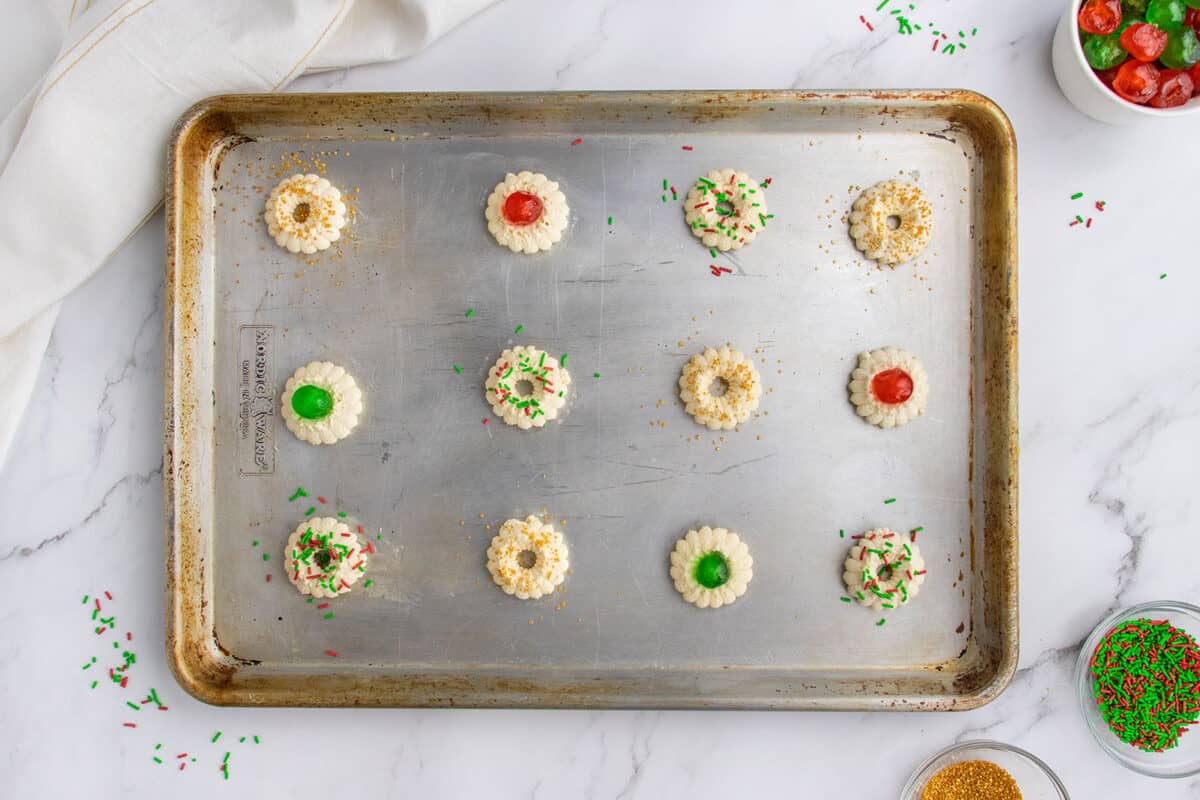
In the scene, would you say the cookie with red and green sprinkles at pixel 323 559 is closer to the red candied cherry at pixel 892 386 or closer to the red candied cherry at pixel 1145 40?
the red candied cherry at pixel 892 386

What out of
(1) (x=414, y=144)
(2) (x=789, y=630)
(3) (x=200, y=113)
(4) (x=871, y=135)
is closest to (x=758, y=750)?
(2) (x=789, y=630)

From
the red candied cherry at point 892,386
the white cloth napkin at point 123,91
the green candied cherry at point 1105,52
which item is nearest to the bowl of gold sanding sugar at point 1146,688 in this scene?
the red candied cherry at point 892,386

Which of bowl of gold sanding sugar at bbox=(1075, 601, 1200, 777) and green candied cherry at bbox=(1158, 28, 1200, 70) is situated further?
bowl of gold sanding sugar at bbox=(1075, 601, 1200, 777)

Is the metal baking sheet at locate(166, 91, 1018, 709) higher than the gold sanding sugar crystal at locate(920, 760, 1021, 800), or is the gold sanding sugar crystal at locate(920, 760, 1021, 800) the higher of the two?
the metal baking sheet at locate(166, 91, 1018, 709)

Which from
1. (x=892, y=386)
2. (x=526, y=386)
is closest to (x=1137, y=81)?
(x=892, y=386)

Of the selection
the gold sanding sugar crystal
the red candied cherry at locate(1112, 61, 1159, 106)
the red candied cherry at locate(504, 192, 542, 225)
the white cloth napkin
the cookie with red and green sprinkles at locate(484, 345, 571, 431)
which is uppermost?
the white cloth napkin

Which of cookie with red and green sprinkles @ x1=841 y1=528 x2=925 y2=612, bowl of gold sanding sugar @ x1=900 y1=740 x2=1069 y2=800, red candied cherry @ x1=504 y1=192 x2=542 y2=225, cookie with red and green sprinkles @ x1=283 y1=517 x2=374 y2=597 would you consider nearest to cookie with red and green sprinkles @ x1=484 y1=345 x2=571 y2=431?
red candied cherry @ x1=504 y1=192 x2=542 y2=225

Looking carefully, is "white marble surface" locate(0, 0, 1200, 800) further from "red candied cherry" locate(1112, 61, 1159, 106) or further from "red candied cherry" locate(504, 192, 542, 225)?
"red candied cherry" locate(504, 192, 542, 225)

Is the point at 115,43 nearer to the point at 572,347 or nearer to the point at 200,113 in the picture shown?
the point at 200,113
